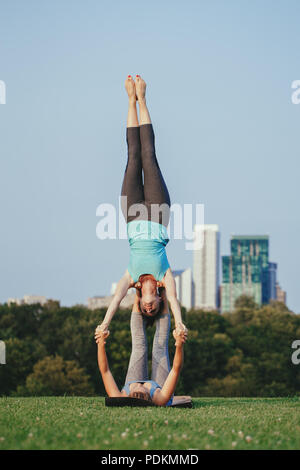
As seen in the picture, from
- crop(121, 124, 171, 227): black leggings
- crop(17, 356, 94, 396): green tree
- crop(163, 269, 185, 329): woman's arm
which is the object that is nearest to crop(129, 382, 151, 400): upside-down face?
crop(163, 269, 185, 329): woman's arm

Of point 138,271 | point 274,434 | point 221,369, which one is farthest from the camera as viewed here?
point 221,369

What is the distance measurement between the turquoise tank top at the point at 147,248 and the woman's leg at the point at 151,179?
0.17 m

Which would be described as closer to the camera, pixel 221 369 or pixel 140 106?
pixel 140 106

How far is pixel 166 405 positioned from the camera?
325 inches

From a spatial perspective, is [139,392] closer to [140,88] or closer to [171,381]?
[171,381]

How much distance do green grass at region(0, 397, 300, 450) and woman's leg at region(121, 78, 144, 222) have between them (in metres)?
3.07

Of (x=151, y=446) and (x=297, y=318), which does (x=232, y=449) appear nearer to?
(x=151, y=446)

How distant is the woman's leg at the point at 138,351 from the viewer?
9.06m

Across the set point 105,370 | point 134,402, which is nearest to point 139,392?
point 134,402

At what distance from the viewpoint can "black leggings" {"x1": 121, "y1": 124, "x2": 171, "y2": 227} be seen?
9.69 metres

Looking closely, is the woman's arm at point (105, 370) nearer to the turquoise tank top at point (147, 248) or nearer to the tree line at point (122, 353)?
the turquoise tank top at point (147, 248)

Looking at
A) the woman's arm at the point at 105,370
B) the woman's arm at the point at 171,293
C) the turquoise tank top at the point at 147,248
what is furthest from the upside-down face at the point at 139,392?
the turquoise tank top at the point at 147,248
